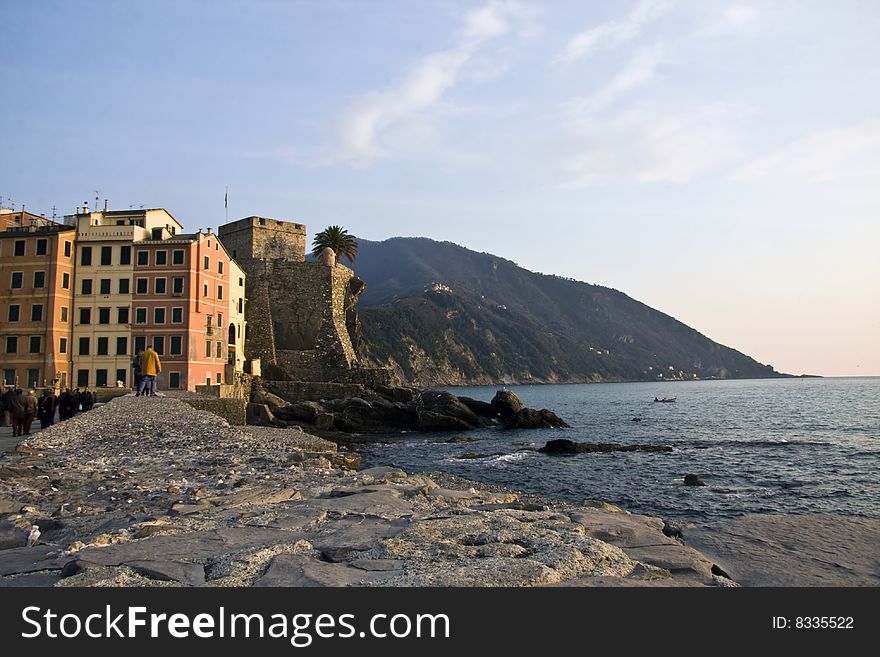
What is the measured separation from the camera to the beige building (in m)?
40.0

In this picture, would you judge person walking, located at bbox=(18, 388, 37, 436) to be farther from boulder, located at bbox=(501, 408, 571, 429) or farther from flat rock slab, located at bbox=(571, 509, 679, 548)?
boulder, located at bbox=(501, 408, 571, 429)

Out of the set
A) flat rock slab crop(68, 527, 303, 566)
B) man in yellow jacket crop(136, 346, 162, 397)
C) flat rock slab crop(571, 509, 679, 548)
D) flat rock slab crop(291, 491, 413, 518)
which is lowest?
flat rock slab crop(571, 509, 679, 548)

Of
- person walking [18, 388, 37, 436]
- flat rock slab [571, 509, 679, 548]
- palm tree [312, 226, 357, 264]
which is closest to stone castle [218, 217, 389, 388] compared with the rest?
palm tree [312, 226, 357, 264]

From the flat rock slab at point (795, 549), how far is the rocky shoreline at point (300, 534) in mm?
145

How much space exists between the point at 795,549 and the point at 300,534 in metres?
5.41

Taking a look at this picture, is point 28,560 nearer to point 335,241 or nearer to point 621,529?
point 621,529

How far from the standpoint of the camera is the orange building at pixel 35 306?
127 ft

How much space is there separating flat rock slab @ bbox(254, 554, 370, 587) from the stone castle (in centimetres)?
4499

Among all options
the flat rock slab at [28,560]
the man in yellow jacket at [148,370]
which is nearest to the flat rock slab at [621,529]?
the flat rock slab at [28,560]

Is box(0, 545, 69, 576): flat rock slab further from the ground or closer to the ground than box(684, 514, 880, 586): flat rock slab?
further from the ground

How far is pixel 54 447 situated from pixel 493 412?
4071 centimetres

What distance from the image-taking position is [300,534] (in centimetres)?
603

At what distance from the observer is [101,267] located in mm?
40625
